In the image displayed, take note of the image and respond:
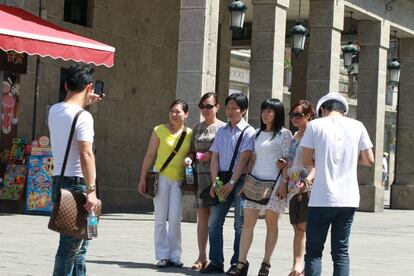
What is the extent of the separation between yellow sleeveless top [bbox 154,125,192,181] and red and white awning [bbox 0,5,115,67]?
4269mm

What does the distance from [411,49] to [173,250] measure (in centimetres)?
1744

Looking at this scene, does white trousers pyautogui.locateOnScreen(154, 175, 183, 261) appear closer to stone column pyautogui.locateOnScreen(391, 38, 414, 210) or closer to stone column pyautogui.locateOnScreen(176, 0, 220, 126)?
stone column pyautogui.locateOnScreen(176, 0, 220, 126)

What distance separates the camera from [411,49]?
2650 cm

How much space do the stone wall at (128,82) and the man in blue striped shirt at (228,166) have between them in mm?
9038

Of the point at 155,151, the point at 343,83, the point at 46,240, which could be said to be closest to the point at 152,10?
the point at 46,240

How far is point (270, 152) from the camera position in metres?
9.66

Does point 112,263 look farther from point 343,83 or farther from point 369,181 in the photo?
point 343,83

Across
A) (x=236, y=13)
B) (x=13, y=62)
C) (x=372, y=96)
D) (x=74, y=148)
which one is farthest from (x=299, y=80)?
(x=74, y=148)

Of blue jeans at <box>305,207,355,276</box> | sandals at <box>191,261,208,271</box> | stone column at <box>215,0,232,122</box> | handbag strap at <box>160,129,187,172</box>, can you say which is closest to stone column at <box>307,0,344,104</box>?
stone column at <box>215,0,232,122</box>

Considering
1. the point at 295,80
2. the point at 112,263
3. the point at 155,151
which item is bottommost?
the point at 112,263

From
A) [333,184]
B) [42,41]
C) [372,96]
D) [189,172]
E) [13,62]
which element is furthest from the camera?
[372,96]

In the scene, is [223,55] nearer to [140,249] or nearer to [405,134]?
[405,134]

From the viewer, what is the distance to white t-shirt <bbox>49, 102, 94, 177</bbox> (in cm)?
685

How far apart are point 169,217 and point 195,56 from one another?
6656 mm
